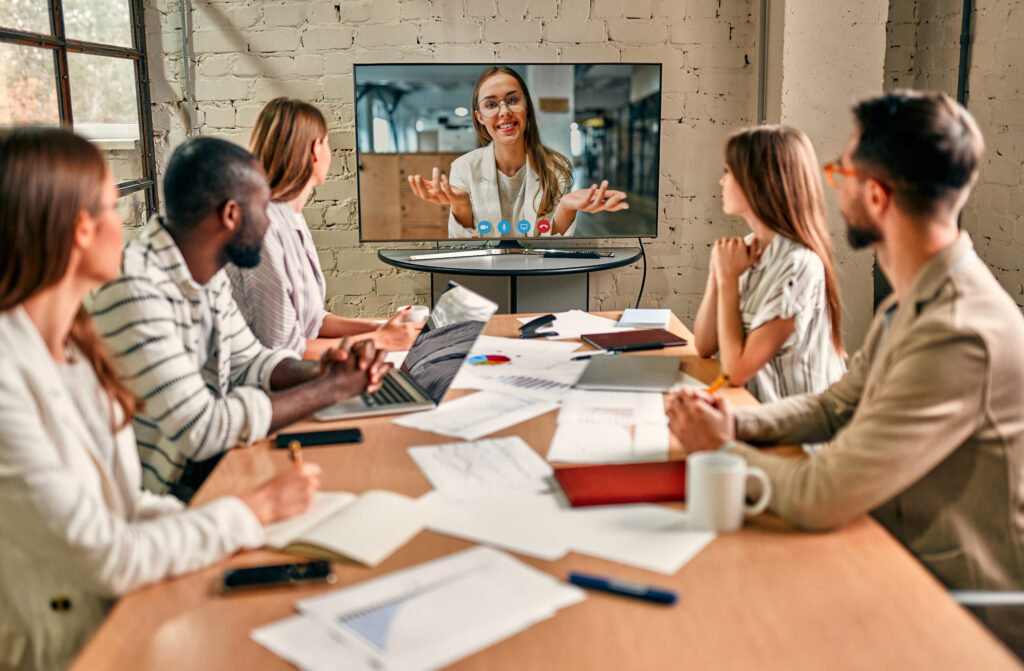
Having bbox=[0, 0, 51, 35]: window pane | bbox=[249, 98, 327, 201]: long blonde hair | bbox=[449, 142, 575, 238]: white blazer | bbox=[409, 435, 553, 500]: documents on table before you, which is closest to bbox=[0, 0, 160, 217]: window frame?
bbox=[0, 0, 51, 35]: window pane

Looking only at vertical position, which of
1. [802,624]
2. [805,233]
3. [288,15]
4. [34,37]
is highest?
[288,15]

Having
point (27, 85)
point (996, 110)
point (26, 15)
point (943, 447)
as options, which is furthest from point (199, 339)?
point (996, 110)

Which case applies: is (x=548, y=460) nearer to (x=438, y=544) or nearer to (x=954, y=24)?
(x=438, y=544)

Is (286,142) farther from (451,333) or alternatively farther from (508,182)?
(508,182)

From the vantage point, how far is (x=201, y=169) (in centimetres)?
162

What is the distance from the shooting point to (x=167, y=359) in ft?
4.62

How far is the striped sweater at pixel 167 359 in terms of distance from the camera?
1.41m

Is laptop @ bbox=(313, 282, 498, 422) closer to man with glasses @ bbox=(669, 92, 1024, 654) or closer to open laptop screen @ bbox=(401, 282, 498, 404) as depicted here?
open laptop screen @ bbox=(401, 282, 498, 404)

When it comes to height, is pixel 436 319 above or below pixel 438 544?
above

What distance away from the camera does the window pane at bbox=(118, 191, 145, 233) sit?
10.8 feet

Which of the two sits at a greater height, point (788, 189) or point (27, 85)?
point (27, 85)

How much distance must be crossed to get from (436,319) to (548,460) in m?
0.59

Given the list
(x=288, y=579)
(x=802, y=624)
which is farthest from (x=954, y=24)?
(x=288, y=579)

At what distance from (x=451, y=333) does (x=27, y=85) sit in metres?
1.71
